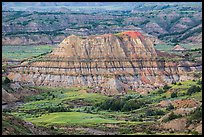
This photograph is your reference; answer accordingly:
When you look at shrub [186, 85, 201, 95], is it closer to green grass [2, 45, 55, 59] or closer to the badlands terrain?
the badlands terrain

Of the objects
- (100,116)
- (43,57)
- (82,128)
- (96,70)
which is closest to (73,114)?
(100,116)

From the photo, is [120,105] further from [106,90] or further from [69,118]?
[106,90]

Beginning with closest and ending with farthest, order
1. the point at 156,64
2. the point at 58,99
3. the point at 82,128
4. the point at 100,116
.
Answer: the point at 82,128 < the point at 100,116 < the point at 58,99 < the point at 156,64

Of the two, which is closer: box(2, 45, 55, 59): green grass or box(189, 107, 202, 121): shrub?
box(189, 107, 202, 121): shrub

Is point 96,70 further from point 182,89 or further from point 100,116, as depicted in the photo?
point 100,116

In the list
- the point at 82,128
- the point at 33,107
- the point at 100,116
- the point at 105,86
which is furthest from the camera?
the point at 105,86

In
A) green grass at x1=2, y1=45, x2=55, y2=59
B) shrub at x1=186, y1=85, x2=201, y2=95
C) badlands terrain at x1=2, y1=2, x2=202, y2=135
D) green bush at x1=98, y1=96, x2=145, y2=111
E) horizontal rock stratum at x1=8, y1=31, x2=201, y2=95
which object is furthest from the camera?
green grass at x1=2, y1=45, x2=55, y2=59

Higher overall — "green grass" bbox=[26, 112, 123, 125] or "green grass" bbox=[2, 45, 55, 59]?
"green grass" bbox=[26, 112, 123, 125]

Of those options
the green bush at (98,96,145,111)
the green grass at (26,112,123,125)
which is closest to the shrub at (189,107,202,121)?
the green grass at (26,112,123,125)

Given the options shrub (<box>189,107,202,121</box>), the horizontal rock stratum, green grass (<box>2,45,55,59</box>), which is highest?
shrub (<box>189,107,202,121</box>)
